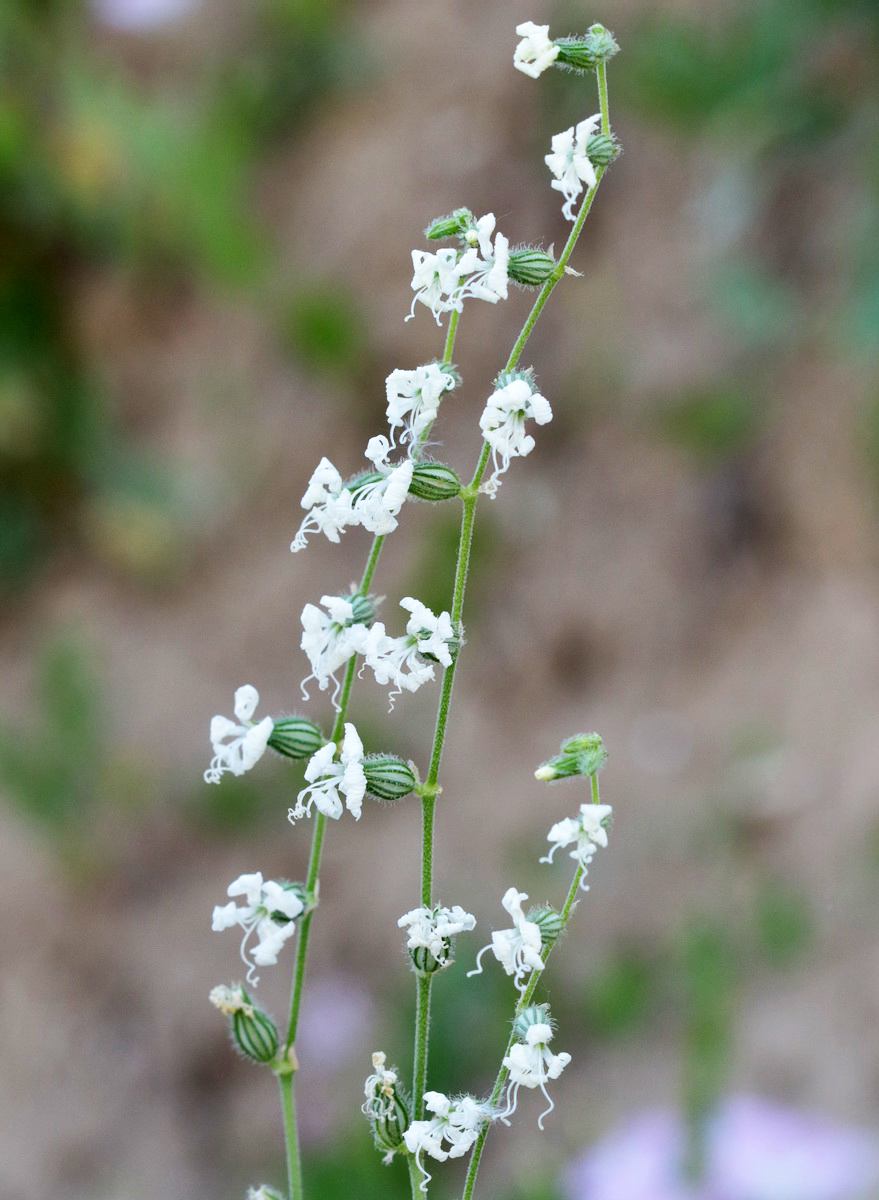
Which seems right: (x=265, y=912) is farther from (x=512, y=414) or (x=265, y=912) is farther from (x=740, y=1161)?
(x=740, y=1161)

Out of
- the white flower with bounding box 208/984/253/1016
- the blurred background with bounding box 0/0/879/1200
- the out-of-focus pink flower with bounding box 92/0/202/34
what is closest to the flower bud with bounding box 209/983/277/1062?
the white flower with bounding box 208/984/253/1016

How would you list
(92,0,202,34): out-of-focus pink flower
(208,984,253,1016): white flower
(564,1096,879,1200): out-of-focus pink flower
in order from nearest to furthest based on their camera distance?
(208,984,253,1016): white flower, (564,1096,879,1200): out-of-focus pink flower, (92,0,202,34): out-of-focus pink flower

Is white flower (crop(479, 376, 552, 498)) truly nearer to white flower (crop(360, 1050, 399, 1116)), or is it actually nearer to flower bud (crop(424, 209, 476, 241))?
flower bud (crop(424, 209, 476, 241))

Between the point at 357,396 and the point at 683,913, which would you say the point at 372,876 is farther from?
the point at 357,396

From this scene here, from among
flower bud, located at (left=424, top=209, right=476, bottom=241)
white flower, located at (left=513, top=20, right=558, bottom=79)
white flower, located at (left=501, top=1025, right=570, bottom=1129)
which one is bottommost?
white flower, located at (left=501, top=1025, right=570, bottom=1129)

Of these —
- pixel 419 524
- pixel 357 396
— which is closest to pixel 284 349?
pixel 357 396

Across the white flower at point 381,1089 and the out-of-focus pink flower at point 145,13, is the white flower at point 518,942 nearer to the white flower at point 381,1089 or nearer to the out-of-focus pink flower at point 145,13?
the white flower at point 381,1089
